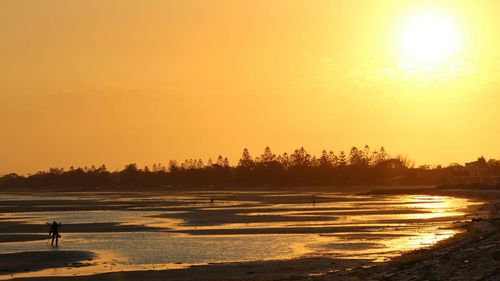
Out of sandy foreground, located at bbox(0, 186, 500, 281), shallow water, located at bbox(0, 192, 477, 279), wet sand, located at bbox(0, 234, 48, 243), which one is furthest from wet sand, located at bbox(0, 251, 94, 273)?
wet sand, located at bbox(0, 234, 48, 243)

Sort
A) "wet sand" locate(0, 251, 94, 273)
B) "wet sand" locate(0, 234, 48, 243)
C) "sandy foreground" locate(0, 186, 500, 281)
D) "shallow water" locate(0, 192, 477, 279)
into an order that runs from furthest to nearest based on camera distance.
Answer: "wet sand" locate(0, 234, 48, 243), "shallow water" locate(0, 192, 477, 279), "wet sand" locate(0, 251, 94, 273), "sandy foreground" locate(0, 186, 500, 281)

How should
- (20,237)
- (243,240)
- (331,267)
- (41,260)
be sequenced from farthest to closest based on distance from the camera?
(20,237) < (243,240) < (41,260) < (331,267)

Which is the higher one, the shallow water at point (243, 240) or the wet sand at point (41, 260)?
the shallow water at point (243, 240)

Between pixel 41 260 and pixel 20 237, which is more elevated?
pixel 20 237

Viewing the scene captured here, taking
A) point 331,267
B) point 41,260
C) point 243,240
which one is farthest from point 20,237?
point 331,267

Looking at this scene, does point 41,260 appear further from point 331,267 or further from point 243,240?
point 331,267

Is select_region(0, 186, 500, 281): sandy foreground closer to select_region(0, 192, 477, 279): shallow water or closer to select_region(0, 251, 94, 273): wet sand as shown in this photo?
select_region(0, 251, 94, 273): wet sand

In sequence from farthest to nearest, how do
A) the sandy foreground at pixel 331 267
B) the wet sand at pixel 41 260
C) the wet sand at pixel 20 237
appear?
the wet sand at pixel 20 237 < the wet sand at pixel 41 260 < the sandy foreground at pixel 331 267

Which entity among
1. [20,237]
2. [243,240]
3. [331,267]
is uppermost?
[20,237]

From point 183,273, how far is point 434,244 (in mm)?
14391

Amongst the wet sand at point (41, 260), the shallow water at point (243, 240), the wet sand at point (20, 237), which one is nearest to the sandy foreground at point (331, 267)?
the wet sand at point (41, 260)

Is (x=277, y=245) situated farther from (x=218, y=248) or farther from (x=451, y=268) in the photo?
(x=451, y=268)

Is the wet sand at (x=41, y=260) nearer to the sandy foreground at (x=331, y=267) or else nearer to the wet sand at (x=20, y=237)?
the sandy foreground at (x=331, y=267)

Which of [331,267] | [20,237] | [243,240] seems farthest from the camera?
[20,237]
